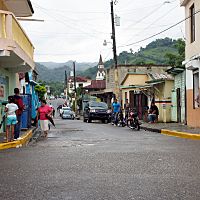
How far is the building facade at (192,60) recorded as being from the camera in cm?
2176

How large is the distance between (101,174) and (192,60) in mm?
14922

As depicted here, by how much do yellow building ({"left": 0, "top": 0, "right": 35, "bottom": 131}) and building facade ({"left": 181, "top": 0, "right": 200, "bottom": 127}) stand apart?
8287mm

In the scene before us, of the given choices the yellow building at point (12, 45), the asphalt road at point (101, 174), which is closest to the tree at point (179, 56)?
the yellow building at point (12, 45)

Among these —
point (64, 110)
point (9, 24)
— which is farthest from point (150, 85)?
point (64, 110)

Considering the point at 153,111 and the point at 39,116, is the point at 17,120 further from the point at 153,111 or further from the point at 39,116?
the point at 153,111

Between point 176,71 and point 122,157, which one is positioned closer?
point 122,157

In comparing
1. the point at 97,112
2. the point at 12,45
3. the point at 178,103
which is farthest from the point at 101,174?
the point at 97,112

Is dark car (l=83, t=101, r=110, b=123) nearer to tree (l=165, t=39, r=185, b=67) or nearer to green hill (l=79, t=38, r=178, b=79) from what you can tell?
tree (l=165, t=39, r=185, b=67)

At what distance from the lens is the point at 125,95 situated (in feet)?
147

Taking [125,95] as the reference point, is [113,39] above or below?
above

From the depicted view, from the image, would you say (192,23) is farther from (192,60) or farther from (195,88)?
(195,88)

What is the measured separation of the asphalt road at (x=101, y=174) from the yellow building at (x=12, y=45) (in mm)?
5670

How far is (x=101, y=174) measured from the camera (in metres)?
8.08

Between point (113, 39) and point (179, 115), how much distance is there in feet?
33.4
